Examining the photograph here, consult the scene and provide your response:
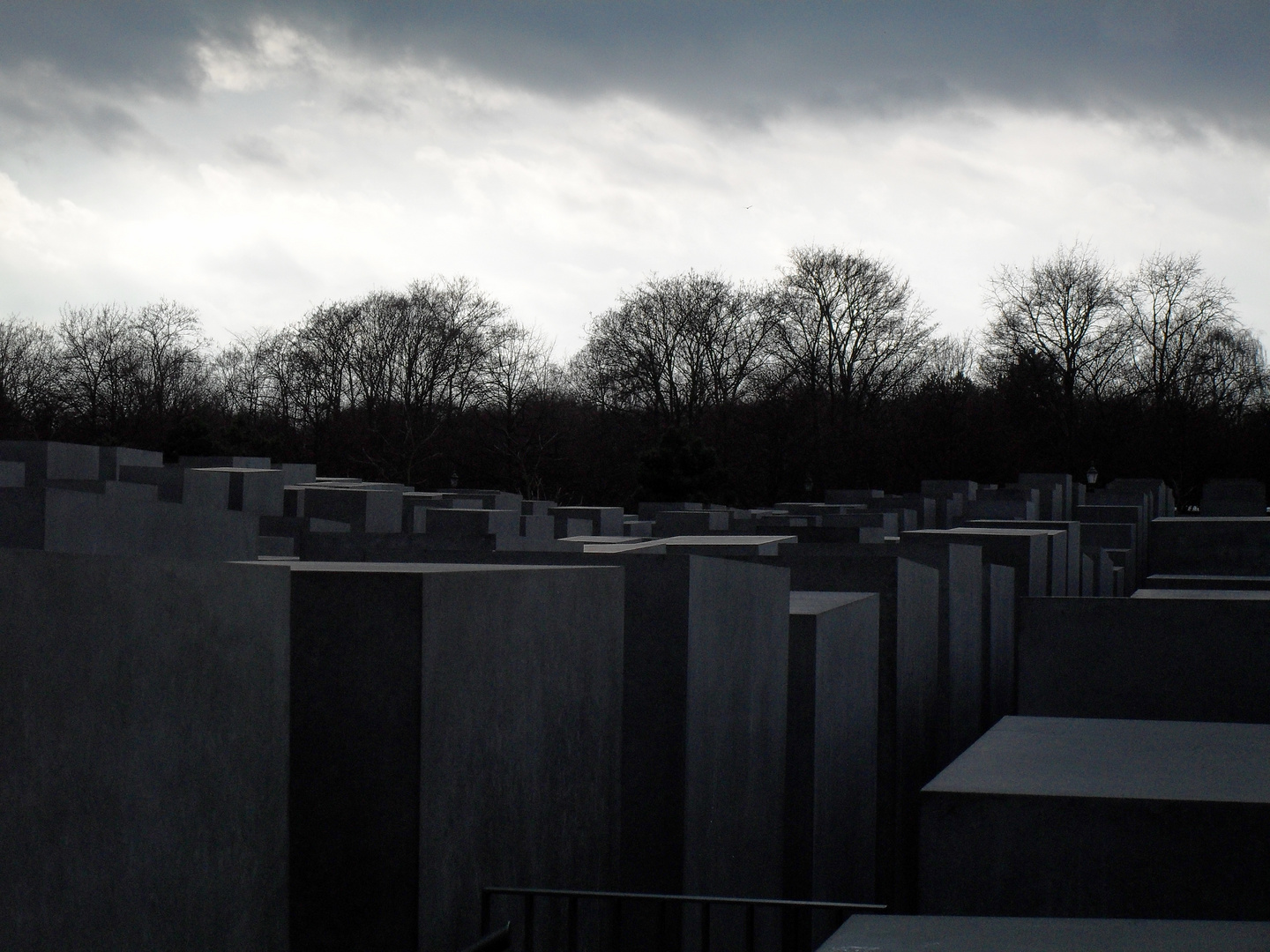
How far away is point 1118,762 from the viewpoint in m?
6.53

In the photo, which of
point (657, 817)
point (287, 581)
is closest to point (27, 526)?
point (657, 817)

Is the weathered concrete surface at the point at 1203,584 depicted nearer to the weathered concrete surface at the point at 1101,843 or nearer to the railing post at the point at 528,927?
the weathered concrete surface at the point at 1101,843

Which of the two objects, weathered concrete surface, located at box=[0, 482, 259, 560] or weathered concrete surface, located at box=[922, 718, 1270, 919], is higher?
weathered concrete surface, located at box=[0, 482, 259, 560]

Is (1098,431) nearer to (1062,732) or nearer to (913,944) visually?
(1062,732)

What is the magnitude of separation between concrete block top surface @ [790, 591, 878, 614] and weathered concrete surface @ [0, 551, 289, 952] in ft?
15.1

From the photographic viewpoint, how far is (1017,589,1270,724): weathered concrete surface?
9.67 metres

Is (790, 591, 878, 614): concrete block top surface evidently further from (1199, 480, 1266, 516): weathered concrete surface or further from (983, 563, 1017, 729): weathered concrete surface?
(1199, 480, 1266, 516): weathered concrete surface

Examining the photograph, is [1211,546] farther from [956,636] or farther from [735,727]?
[735,727]

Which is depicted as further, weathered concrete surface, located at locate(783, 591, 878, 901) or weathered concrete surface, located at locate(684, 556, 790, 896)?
weathered concrete surface, located at locate(783, 591, 878, 901)

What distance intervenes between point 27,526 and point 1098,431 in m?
39.1

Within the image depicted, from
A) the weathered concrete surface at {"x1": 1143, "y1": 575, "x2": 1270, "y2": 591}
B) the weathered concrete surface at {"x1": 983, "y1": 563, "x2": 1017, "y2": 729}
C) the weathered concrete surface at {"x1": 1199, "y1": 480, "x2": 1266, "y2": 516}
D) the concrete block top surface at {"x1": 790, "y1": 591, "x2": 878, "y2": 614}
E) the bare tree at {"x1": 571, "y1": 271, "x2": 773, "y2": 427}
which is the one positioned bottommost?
the weathered concrete surface at {"x1": 983, "y1": 563, "x2": 1017, "y2": 729}

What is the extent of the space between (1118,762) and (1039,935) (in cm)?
322

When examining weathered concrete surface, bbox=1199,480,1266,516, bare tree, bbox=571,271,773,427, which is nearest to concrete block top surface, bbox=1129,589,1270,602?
weathered concrete surface, bbox=1199,480,1266,516

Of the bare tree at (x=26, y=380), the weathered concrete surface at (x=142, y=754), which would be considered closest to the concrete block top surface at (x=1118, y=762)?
the weathered concrete surface at (x=142, y=754)
